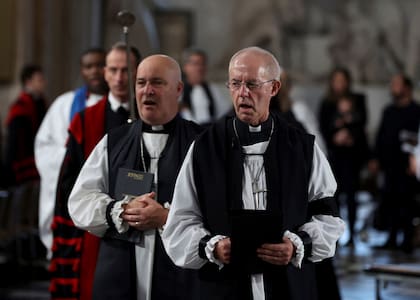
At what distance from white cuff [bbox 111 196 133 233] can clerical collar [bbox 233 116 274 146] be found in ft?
2.65

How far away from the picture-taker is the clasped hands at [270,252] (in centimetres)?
395

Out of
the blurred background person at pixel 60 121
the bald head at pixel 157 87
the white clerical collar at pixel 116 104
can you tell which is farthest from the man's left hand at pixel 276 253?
the blurred background person at pixel 60 121

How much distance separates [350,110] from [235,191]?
8.24 meters

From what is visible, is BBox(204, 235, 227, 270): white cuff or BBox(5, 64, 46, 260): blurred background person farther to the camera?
BBox(5, 64, 46, 260): blurred background person

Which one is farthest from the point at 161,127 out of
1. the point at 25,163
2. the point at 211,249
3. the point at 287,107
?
the point at 25,163

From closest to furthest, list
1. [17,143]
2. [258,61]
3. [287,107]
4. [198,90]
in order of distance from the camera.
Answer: [258,61]
[287,107]
[198,90]
[17,143]

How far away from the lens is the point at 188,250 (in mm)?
4129

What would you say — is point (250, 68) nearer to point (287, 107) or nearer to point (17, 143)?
point (287, 107)

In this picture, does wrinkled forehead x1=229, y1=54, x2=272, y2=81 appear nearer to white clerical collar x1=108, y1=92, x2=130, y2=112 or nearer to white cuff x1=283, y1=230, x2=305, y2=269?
white cuff x1=283, y1=230, x2=305, y2=269

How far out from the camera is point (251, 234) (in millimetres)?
3949

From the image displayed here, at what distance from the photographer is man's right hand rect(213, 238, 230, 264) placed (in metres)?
3.99

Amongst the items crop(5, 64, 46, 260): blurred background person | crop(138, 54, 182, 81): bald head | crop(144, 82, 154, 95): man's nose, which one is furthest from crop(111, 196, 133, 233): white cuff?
crop(5, 64, 46, 260): blurred background person

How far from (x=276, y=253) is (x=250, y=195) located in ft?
1.09

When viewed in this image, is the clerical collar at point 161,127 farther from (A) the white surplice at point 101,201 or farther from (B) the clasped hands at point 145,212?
(B) the clasped hands at point 145,212
